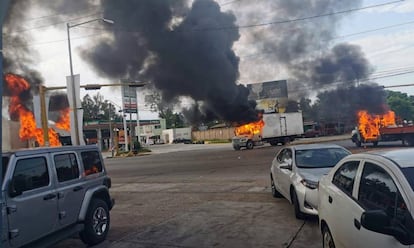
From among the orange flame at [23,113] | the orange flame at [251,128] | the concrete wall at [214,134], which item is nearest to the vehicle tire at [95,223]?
the orange flame at [23,113]

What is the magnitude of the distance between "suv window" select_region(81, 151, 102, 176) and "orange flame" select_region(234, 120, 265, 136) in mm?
32597

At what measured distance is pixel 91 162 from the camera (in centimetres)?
670

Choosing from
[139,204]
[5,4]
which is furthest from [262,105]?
[5,4]

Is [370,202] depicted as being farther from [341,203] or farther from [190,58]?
[190,58]

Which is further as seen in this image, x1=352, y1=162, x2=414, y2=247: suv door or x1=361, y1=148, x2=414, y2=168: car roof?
x1=361, y1=148, x2=414, y2=168: car roof

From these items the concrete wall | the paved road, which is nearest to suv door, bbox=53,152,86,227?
the paved road

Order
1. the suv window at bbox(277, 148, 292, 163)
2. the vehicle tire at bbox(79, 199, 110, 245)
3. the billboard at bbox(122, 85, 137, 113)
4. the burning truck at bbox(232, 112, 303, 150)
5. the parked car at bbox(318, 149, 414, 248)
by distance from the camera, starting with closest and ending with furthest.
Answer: the parked car at bbox(318, 149, 414, 248) < the vehicle tire at bbox(79, 199, 110, 245) < the suv window at bbox(277, 148, 292, 163) < the burning truck at bbox(232, 112, 303, 150) < the billboard at bbox(122, 85, 137, 113)

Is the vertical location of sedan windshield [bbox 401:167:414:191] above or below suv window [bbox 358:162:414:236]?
above

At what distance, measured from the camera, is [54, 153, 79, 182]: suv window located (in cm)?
573

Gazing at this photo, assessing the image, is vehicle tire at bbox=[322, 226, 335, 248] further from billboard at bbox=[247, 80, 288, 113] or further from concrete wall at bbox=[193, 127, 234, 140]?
concrete wall at bbox=[193, 127, 234, 140]

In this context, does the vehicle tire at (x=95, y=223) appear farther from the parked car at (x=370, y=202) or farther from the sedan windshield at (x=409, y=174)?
the sedan windshield at (x=409, y=174)

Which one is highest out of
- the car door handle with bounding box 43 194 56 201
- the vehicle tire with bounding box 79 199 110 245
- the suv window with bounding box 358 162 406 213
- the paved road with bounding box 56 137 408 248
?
the suv window with bounding box 358 162 406 213

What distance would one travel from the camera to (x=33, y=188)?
16.8ft

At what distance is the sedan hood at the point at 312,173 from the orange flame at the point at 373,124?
22.8 meters
